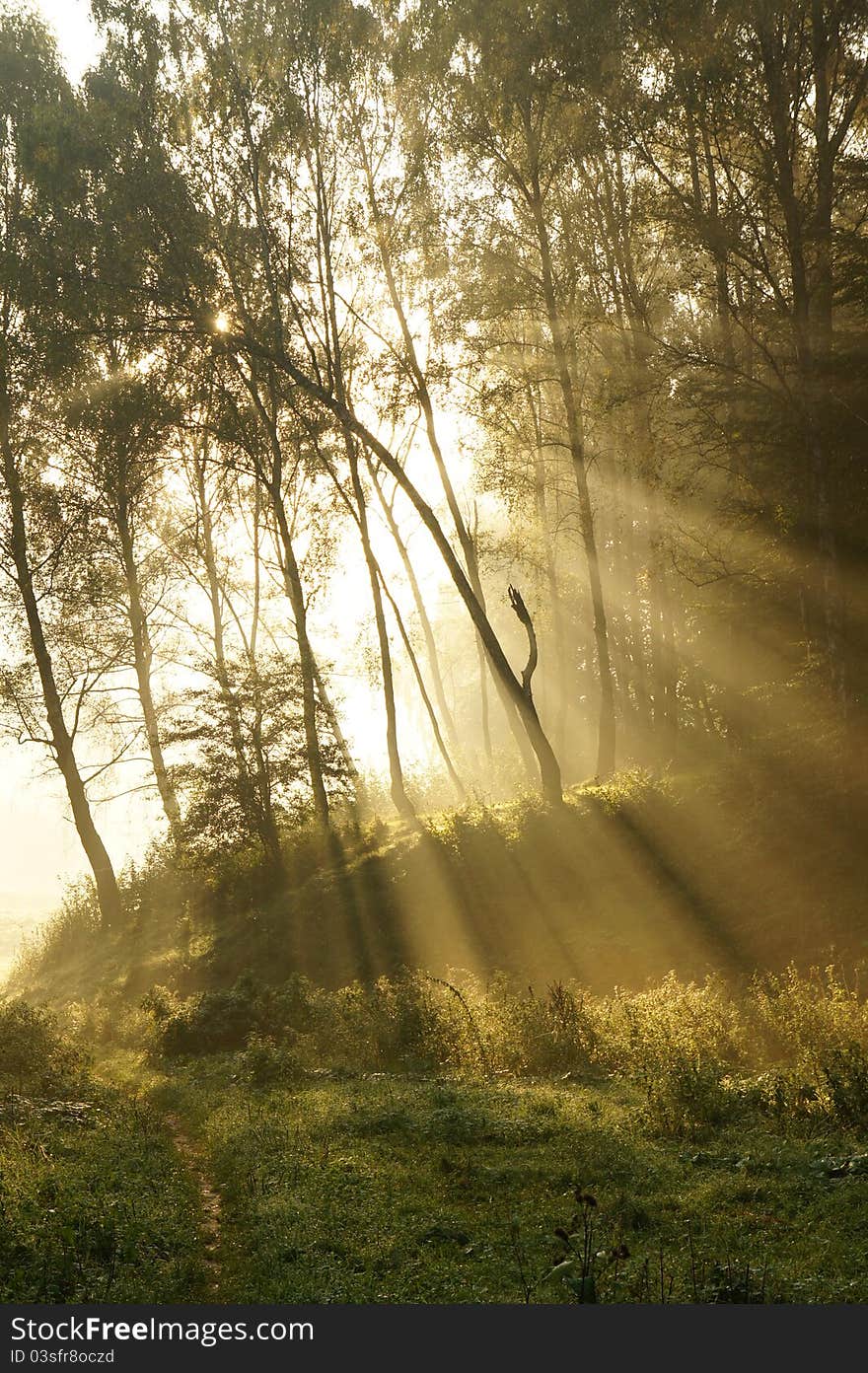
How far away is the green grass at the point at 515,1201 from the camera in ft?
19.9

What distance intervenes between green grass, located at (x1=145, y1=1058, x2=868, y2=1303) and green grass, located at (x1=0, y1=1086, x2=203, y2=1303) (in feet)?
1.42

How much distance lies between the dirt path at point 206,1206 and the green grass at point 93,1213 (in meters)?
0.10

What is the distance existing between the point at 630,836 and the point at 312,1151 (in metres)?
11.9

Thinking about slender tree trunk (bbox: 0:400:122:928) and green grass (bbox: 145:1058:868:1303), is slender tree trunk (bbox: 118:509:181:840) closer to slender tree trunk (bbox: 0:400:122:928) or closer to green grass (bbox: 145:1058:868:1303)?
slender tree trunk (bbox: 0:400:122:928)

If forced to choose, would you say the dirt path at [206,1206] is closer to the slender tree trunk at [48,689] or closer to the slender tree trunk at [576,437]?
the slender tree trunk at [576,437]

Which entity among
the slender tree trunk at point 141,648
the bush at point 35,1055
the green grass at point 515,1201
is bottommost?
the green grass at point 515,1201

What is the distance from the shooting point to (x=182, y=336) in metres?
22.9

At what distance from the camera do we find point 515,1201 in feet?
24.8

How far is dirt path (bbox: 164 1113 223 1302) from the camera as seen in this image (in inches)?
270

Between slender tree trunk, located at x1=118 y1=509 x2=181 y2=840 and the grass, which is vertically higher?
slender tree trunk, located at x1=118 y1=509 x2=181 y2=840

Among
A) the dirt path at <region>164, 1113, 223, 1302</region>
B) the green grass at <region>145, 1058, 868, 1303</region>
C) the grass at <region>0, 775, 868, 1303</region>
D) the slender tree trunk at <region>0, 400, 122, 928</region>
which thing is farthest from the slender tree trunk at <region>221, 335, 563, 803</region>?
the dirt path at <region>164, 1113, 223, 1302</region>

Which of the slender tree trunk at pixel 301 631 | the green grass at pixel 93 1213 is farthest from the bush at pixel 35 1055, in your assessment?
the slender tree trunk at pixel 301 631

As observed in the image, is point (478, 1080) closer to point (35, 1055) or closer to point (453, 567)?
point (35, 1055)

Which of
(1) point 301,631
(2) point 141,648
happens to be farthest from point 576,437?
A: (2) point 141,648
